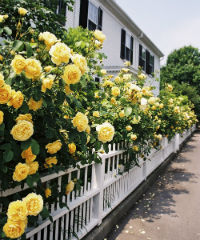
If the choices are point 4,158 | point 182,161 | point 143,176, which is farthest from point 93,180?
point 182,161

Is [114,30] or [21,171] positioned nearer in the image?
[21,171]

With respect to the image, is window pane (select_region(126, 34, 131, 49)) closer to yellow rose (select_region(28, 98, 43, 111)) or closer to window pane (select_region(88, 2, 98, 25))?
window pane (select_region(88, 2, 98, 25))

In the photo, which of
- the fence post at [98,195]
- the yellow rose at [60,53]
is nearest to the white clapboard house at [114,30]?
the fence post at [98,195]

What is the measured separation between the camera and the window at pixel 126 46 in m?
12.1

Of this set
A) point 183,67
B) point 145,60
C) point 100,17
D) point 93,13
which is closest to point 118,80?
point 93,13

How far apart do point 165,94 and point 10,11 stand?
5270 mm

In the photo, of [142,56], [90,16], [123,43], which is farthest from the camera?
[142,56]

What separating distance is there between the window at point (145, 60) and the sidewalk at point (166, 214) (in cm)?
1037

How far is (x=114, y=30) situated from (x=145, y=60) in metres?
4.81

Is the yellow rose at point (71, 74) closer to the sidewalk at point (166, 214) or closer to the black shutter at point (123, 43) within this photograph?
the sidewalk at point (166, 214)

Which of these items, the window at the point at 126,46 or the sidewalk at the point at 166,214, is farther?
the window at the point at 126,46

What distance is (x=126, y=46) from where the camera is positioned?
1254 centimetres

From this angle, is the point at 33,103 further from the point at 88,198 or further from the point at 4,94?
the point at 88,198

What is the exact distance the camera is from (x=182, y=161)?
8281 millimetres
